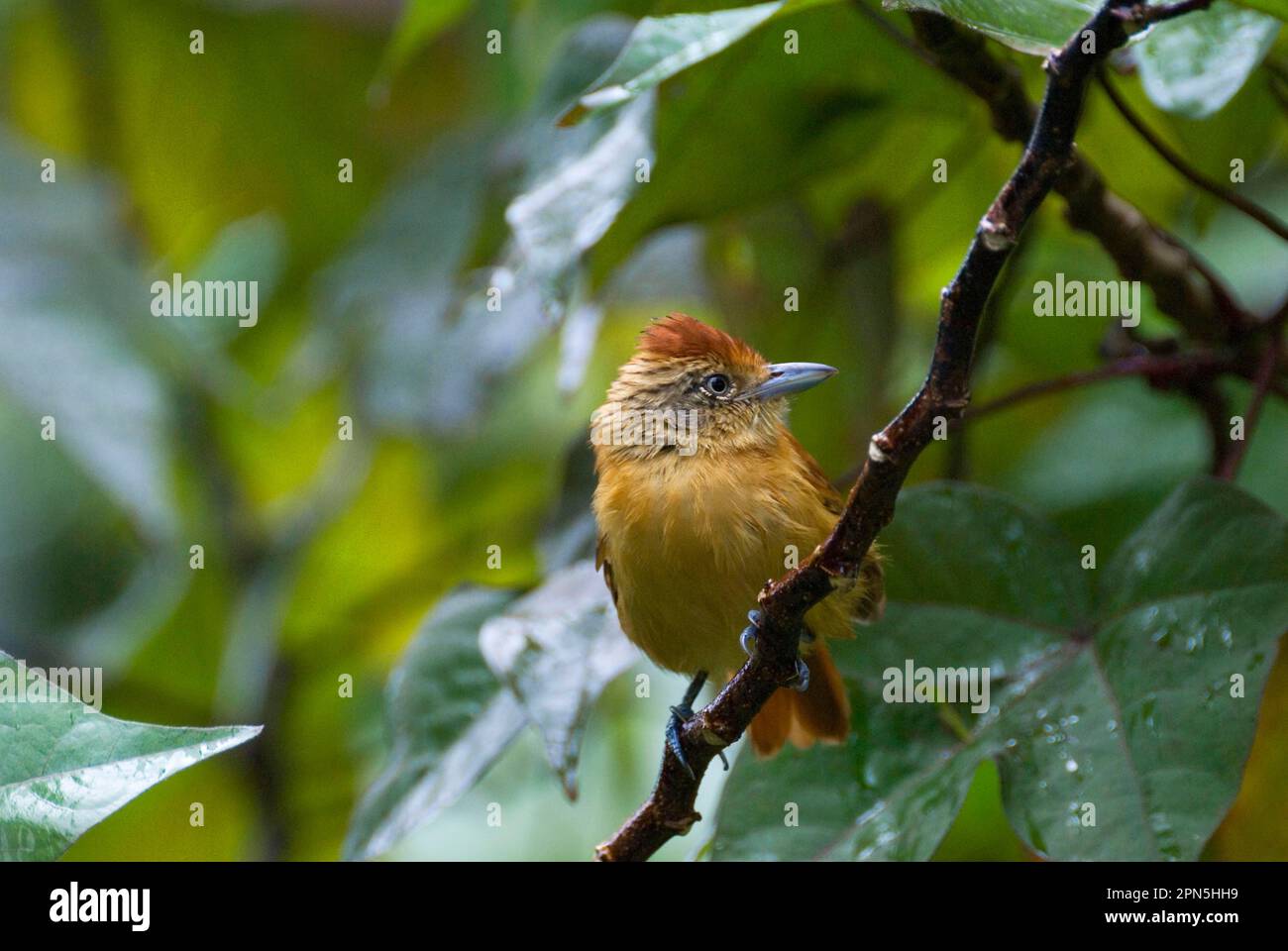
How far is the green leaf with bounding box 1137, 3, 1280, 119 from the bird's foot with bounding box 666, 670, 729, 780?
3.06 feet

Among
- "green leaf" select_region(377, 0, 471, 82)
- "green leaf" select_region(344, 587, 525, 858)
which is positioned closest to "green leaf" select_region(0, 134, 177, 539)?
"green leaf" select_region(344, 587, 525, 858)

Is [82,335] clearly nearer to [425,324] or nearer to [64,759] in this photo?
[425,324]

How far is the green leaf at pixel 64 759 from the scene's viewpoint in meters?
1.18

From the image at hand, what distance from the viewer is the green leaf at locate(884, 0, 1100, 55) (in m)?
1.26

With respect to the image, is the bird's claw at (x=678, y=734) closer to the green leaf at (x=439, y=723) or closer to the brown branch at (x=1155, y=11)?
the green leaf at (x=439, y=723)

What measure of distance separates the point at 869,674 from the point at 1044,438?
84 cm

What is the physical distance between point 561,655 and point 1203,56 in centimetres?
107

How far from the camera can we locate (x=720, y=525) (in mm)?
1885

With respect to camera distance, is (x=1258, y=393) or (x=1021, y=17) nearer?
(x=1021, y=17)

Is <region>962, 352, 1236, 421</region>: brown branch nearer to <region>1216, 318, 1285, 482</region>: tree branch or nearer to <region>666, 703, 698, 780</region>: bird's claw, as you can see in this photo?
<region>1216, 318, 1285, 482</region>: tree branch

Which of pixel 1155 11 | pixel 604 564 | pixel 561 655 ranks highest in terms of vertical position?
pixel 1155 11

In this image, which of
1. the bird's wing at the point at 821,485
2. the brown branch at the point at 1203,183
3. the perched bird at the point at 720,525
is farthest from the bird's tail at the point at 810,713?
the brown branch at the point at 1203,183

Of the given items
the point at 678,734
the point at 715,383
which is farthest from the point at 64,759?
the point at 715,383

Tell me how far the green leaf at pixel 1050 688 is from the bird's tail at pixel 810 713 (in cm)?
11
